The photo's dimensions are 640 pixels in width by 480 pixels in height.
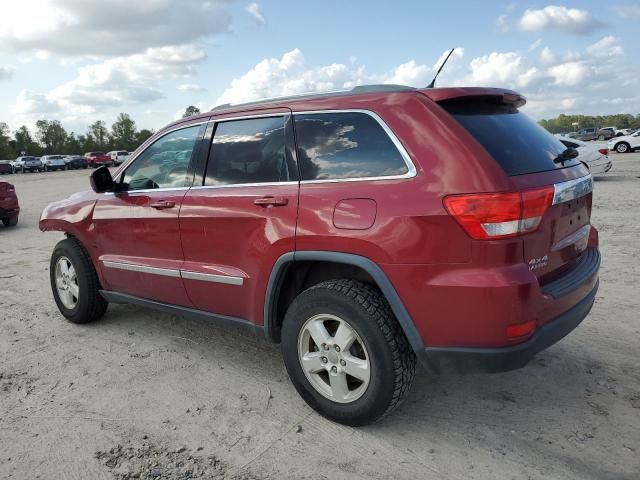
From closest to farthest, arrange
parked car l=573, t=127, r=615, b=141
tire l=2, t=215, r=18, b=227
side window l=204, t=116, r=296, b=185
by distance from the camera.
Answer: side window l=204, t=116, r=296, b=185 → tire l=2, t=215, r=18, b=227 → parked car l=573, t=127, r=615, b=141

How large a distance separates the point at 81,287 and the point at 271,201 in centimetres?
240

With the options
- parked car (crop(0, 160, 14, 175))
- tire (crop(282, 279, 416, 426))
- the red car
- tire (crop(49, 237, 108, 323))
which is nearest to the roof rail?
the red car

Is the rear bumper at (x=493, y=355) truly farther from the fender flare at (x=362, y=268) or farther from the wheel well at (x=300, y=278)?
the wheel well at (x=300, y=278)

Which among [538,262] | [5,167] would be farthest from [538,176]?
[5,167]

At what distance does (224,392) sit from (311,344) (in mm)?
758

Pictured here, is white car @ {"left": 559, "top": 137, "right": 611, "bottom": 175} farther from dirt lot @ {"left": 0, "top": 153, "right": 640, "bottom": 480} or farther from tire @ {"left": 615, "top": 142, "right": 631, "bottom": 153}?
tire @ {"left": 615, "top": 142, "right": 631, "bottom": 153}

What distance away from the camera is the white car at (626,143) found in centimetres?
2998

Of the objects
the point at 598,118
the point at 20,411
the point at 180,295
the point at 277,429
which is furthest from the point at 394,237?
the point at 598,118

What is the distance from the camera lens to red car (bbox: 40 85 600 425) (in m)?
2.53

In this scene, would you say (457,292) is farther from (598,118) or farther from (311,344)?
(598,118)

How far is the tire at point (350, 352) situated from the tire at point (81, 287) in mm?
2283

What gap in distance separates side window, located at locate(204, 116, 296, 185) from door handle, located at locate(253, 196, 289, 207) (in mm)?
140

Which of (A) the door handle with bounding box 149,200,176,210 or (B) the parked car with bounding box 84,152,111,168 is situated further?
(B) the parked car with bounding box 84,152,111,168

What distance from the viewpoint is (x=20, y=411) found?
329 centimetres
